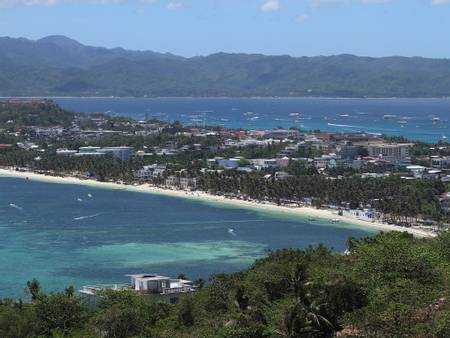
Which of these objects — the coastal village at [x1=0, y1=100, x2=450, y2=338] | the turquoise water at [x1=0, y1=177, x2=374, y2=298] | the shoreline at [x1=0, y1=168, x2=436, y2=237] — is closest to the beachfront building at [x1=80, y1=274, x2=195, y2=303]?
the coastal village at [x1=0, y1=100, x2=450, y2=338]

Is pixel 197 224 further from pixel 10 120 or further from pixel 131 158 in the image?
pixel 10 120

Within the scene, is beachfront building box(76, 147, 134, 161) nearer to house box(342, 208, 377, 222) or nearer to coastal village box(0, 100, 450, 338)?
coastal village box(0, 100, 450, 338)

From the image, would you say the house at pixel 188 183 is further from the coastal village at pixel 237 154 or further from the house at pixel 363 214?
the house at pixel 363 214

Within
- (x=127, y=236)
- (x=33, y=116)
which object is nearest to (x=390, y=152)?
(x=127, y=236)

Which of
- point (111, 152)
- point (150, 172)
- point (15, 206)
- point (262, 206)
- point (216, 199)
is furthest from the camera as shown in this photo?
point (111, 152)

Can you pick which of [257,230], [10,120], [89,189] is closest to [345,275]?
[257,230]

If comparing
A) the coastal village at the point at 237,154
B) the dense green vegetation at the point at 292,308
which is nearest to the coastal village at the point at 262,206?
the dense green vegetation at the point at 292,308

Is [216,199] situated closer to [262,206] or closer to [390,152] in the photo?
[262,206]

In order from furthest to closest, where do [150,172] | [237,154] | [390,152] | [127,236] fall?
1. [237,154]
2. [390,152]
3. [150,172]
4. [127,236]
